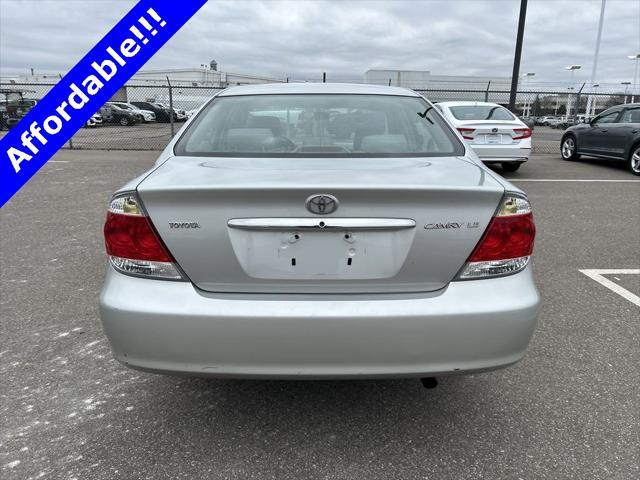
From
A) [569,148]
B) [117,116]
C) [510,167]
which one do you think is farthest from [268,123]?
Result: [117,116]

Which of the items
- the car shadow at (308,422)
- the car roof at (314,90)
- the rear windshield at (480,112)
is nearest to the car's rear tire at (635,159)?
the rear windshield at (480,112)

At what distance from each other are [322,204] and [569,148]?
13426 millimetres

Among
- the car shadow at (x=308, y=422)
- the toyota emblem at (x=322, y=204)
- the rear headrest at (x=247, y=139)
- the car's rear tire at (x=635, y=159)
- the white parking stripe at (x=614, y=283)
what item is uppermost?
the rear headrest at (x=247, y=139)

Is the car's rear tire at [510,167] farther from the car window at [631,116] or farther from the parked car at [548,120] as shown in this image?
the parked car at [548,120]

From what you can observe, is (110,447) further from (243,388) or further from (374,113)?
(374,113)

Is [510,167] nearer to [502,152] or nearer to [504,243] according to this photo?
[502,152]

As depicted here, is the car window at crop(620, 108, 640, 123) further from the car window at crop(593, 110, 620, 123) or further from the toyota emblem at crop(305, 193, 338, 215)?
the toyota emblem at crop(305, 193, 338, 215)

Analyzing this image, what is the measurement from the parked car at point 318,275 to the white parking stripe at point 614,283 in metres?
2.42

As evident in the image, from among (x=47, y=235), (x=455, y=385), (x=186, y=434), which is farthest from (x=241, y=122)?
(x=47, y=235)

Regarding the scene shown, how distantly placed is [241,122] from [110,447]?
1.75 m

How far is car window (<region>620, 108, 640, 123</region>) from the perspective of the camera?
11.1 metres

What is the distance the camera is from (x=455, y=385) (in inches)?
112

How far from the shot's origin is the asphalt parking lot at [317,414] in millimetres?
2215

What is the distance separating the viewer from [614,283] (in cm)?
435
